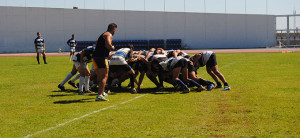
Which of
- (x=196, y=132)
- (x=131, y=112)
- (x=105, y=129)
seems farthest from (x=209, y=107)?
(x=105, y=129)

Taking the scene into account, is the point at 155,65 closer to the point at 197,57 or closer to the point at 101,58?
the point at 197,57

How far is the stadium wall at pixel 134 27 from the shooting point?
1993 inches

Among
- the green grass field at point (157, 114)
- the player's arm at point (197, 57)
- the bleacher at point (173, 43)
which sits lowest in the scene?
the green grass field at point (157, 114)

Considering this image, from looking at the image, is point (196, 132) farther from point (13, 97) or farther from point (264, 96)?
point (13, 97)

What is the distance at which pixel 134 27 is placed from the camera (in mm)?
52562

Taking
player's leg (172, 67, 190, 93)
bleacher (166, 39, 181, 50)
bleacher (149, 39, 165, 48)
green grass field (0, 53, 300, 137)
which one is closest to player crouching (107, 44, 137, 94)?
green grass field (0, 53, 300, 137)

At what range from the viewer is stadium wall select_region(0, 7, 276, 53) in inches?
1993

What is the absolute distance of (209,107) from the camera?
8250 mm

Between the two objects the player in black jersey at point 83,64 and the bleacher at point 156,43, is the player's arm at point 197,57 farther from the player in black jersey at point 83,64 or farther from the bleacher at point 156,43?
the bleacher at point 156,43

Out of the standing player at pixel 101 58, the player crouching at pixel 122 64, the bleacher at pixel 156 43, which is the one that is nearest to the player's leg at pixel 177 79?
the player crouching at pixel 122 64

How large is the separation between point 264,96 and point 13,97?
6.49 m

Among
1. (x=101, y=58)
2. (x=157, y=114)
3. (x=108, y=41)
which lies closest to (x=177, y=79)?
(x=101, y=58)

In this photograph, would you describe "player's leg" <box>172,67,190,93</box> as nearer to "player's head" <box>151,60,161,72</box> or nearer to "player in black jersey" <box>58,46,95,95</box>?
"player's head" <box>151,60,161,72</box>

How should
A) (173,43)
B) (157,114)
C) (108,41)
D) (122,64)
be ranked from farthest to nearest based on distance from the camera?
1. (173,43)
2. (122,64)
3. (108,41)
4. (157,114)
